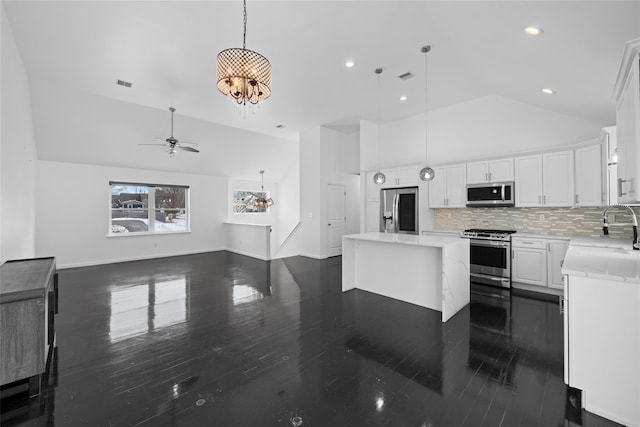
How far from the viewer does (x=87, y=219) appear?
22.6ft

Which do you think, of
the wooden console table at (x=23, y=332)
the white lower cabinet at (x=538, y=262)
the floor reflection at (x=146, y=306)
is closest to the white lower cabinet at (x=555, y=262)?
the white lower cabinet at (x=538, y=262)

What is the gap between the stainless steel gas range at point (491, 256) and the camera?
4.52 m

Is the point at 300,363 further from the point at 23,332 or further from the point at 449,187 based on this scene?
the point at 449,187

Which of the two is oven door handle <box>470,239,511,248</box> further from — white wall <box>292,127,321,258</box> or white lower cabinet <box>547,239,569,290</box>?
white wall <box>292,127,321,258</box>

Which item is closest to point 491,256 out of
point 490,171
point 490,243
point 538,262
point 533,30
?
point 490,243

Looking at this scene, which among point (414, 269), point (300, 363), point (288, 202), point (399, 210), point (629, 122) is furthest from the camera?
point (288, 202)

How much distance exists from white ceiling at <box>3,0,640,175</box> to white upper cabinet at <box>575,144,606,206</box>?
0.58 metres

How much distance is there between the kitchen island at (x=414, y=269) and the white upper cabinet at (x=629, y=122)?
1.64 m

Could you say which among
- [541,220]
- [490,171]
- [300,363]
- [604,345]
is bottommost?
[300,363]

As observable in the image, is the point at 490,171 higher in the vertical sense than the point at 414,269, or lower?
higher

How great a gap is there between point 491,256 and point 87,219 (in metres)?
8.90

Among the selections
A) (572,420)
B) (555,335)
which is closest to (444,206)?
(555,335)

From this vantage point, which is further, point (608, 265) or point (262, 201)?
point (262, 201)

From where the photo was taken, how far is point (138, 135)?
6.47 m
